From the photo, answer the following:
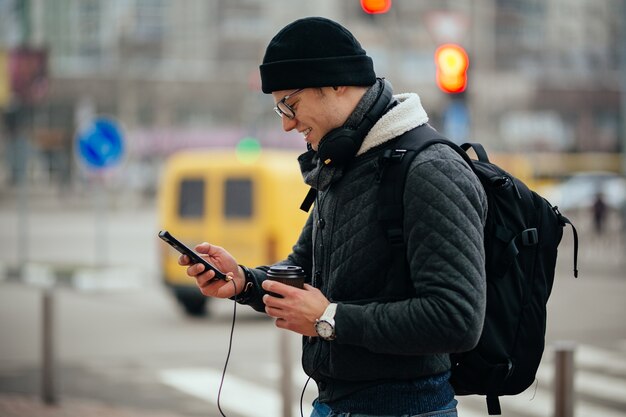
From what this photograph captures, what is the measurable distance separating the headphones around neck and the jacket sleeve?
210 mm

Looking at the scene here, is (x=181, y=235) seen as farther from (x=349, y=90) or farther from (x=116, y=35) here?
(x=116, y=35)

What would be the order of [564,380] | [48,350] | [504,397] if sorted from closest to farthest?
[564,380]
[48,350]
[504,397]

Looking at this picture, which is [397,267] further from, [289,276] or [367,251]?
[289,276]

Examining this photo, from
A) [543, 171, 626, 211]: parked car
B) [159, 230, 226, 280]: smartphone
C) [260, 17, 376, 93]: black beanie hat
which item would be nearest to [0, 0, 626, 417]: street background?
[543, 171, 626, 211]: parked car

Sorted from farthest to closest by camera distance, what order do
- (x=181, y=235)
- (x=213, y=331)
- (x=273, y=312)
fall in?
1. (x=181, y=235)
2. (x=213, y=331)
3. (x=273, y=312)

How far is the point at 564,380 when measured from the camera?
5.97 m

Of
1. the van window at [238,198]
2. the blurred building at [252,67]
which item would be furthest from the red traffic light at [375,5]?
the blurred building at [252,67]

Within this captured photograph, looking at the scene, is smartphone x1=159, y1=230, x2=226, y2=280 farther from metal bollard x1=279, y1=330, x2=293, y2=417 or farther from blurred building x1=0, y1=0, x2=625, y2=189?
blurred building x1=0, y1=0, x2=625, y2=189

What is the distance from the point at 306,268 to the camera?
3.16 metres

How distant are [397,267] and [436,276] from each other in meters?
0.17

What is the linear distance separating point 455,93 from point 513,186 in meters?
11.2

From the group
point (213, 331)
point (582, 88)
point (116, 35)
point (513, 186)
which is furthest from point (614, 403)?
point (116, 35)

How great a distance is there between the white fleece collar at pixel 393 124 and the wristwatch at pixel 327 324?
1.38 feet

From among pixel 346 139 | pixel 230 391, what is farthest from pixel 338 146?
pixel 230 391
